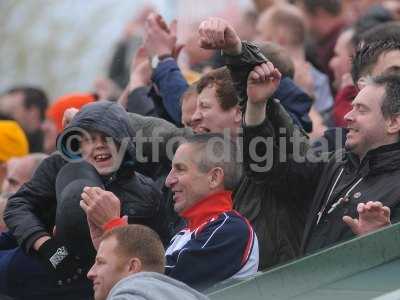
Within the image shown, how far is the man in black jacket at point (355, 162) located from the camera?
19.6ft

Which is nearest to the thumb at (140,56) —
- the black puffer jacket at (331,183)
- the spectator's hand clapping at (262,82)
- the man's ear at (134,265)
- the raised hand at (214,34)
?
the black puffer jacket at (331,183)

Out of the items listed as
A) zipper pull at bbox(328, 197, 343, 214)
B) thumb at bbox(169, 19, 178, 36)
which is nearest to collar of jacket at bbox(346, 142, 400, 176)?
zipper pull at bbox(328, 197, 343, 214)

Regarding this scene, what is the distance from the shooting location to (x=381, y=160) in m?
6.00

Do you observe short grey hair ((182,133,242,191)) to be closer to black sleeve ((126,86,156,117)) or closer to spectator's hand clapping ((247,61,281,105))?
spectator's hand clapping ((247,61,281,105))

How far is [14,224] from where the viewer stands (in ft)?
20.8

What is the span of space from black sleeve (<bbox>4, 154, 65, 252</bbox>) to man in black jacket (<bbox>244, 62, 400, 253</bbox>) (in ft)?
3.14

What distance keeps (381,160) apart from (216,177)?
2.43ft

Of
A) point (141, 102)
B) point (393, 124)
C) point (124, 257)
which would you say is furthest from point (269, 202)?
point (141, 102)

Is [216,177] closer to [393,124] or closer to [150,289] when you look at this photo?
[393,124]

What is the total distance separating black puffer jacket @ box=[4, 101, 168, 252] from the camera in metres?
6.24

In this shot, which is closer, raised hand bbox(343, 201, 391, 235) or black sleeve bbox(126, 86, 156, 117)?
raised hand bbox(343, 201, 391, 235)

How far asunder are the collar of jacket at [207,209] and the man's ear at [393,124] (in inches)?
30.9

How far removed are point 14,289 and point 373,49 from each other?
83.9 inches

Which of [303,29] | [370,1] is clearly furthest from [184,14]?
[303,29]
